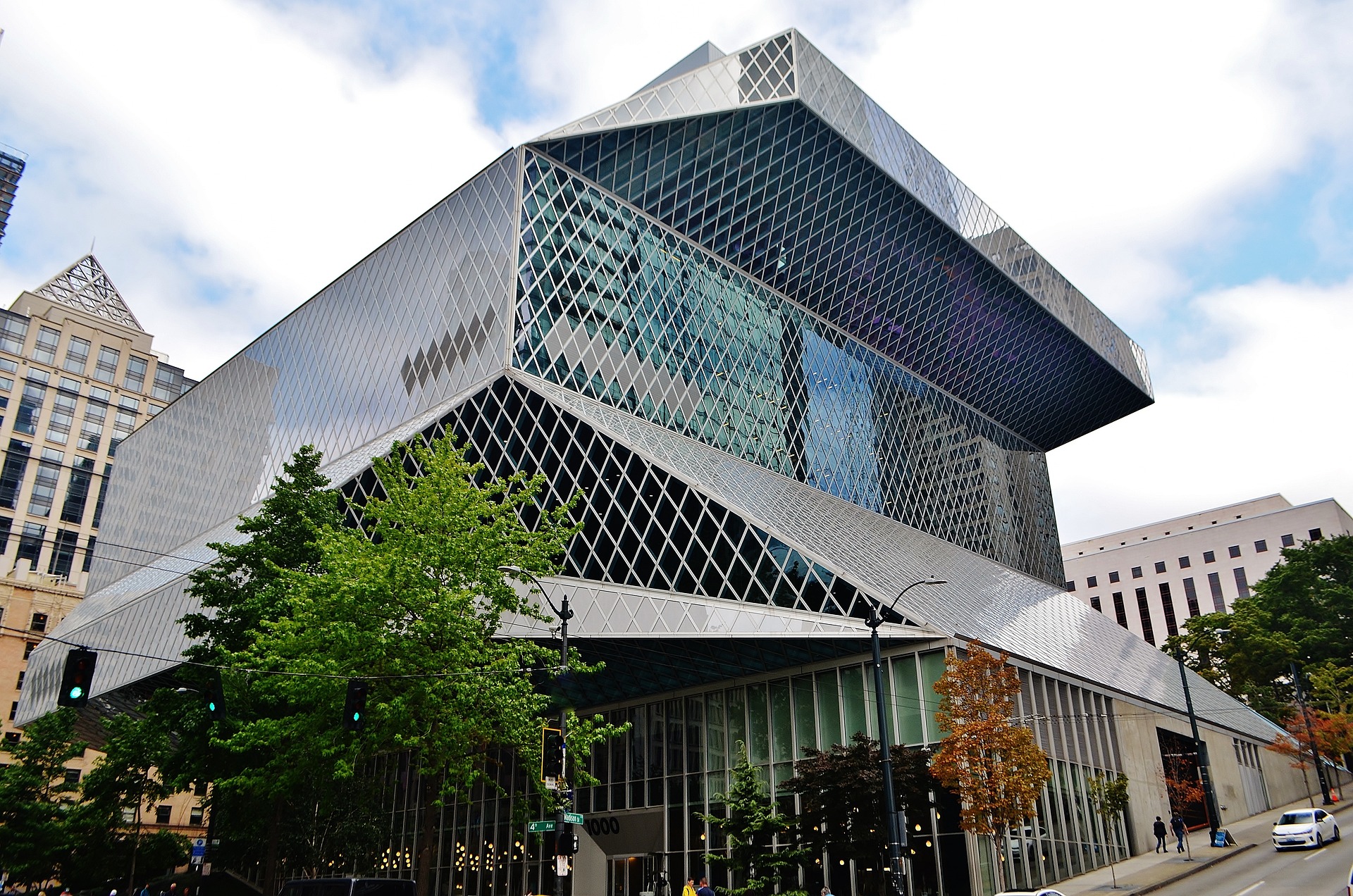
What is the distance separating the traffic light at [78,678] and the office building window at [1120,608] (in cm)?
13239

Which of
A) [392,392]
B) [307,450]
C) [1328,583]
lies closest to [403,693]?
[307,450]

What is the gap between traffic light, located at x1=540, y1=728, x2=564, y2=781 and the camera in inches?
905

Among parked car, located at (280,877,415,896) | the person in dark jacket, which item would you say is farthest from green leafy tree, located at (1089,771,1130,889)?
parked car, located at (280,877,415,896)

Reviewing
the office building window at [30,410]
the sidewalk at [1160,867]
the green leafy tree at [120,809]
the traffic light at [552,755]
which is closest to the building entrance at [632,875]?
the traffic light at [552,755]

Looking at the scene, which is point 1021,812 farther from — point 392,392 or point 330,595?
point 392,392

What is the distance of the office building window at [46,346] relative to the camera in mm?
120188

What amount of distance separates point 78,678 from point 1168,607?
132167mm

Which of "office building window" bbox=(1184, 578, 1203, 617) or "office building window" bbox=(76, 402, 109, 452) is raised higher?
"office building window" bbox=(76, 402, 109, 452)

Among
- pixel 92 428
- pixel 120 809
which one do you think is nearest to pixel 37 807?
pixel 120 809

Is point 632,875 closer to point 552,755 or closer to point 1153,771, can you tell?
point 552,755

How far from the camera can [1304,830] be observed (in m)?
34.6

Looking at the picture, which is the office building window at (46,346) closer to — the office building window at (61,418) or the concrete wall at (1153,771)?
the office building window at (61,418)

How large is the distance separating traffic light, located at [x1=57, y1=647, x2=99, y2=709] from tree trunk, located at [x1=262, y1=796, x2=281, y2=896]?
11.3 metres

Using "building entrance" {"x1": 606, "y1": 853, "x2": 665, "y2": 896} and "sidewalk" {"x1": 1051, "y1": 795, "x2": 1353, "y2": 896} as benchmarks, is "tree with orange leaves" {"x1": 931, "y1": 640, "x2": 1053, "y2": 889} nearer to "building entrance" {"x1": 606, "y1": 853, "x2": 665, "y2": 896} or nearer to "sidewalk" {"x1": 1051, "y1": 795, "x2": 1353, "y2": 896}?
"sidewalk" {"x1": 1051, "y1": 795, "x2": 1353, "y2": 896}
